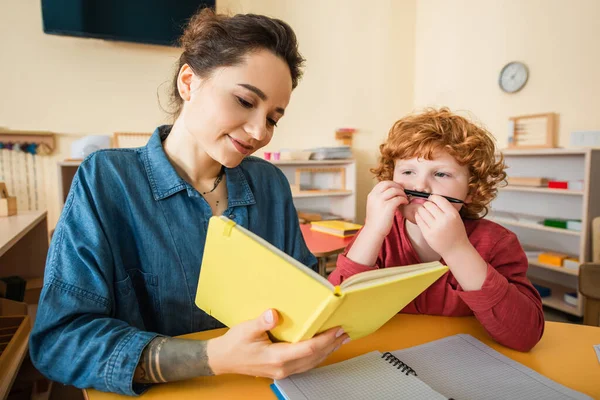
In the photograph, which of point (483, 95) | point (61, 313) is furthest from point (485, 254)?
point (483, 95)

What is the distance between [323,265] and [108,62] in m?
2.15

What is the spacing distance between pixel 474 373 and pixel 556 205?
2.82 m

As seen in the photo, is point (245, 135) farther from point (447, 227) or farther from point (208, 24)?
point (447, 227)

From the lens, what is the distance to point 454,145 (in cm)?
102

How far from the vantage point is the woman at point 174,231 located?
2.04 ft

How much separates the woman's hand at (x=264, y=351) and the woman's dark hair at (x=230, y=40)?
55 cm

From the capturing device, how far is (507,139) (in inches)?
126

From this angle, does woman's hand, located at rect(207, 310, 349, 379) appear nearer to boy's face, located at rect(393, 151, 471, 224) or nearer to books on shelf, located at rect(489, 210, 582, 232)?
boy's face, located at rect(393, 151, 471, 224)

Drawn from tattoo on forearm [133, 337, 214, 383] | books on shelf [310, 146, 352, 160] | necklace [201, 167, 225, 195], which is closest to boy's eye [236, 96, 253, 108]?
necklace [201, 167, 225, 195]

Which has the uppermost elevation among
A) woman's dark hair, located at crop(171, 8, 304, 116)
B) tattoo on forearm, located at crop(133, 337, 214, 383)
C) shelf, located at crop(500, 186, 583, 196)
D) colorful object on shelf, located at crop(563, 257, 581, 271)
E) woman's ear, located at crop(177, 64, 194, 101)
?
woman's dark hair, located at crop(171, 8, 304, 116)

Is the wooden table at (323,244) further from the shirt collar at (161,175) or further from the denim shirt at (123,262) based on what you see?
the shirt collar at (161,175)

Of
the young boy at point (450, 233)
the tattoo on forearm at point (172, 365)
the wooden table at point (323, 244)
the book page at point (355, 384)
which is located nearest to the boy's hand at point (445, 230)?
the young boy at point (450, 233)

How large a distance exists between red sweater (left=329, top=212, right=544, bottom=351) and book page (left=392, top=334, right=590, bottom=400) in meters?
0.07

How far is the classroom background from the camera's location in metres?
2.62
